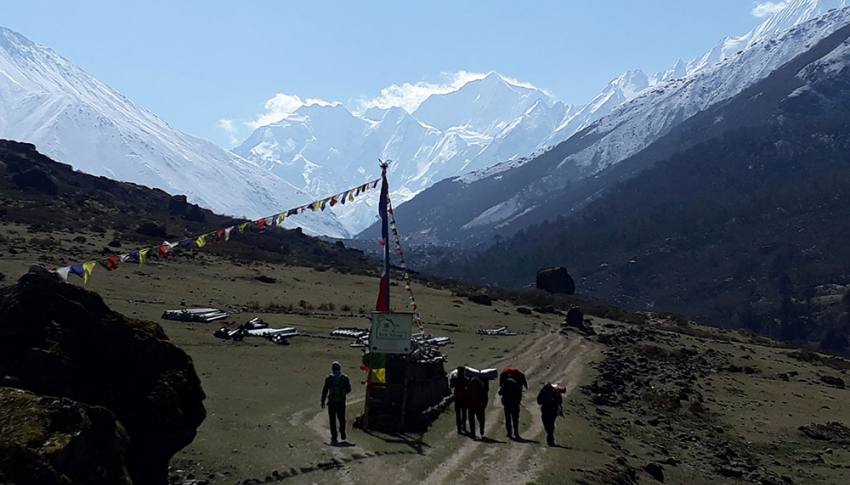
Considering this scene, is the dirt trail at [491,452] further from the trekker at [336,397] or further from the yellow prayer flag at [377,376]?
the yellow prayer flag at [377,376]

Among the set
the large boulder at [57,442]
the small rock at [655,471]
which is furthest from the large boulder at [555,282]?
the large boulder at [57,442]

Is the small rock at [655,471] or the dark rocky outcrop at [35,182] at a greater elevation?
the dark rocky outcrop at [35,182]

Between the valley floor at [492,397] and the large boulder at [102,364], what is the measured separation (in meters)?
1.81

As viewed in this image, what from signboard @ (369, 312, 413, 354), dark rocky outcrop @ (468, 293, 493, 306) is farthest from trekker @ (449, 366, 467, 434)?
dark rocky outcrop @ (468, 293, 493, 306)

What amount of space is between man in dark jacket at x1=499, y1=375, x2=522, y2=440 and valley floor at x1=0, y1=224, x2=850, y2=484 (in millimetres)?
400

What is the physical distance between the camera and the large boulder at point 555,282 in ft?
314

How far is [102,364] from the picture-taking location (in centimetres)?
1285

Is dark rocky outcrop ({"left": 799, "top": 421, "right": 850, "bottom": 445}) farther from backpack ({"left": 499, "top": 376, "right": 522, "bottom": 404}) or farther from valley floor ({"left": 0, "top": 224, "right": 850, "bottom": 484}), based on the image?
backpack ({"left": 499, "top": 376, "right": 522, "bottom": 404})

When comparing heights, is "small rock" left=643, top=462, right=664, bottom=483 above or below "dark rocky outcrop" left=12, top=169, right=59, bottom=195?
below

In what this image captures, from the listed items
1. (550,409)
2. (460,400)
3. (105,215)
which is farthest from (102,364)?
(105,215)

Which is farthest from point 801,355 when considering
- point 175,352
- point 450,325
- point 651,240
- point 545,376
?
point 651,240

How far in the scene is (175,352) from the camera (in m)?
13.8

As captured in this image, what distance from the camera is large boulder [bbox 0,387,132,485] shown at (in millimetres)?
8500

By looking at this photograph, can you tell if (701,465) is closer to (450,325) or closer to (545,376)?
Answer: (545,376)
